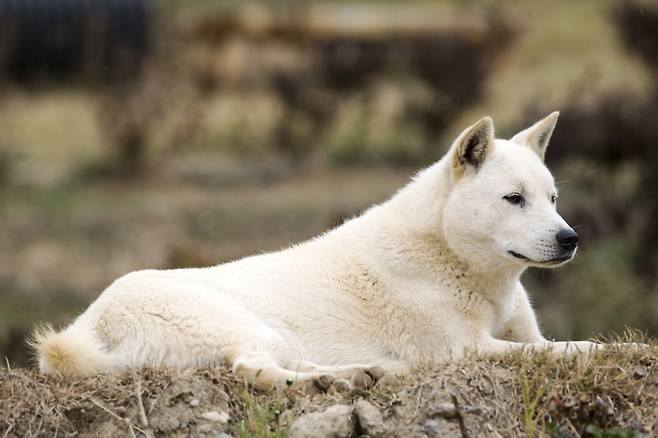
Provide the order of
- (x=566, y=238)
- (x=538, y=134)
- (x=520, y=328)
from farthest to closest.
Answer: (x=538, y=134)
(x=520, y=328)
(x=566, y=238)

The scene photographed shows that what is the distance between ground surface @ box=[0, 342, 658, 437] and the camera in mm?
4691

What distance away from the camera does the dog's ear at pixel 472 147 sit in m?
5.48

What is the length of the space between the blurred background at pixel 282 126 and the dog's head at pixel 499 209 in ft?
16.1

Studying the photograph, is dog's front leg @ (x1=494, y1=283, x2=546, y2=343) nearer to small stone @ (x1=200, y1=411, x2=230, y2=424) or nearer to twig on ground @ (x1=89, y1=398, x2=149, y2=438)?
small stone @ (x1=200, y1=411, x2=230, y2=424)

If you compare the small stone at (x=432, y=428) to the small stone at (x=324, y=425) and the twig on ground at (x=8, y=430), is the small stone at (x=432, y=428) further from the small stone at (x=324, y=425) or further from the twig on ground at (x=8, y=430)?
the twig on ground at (x=8, y=430)

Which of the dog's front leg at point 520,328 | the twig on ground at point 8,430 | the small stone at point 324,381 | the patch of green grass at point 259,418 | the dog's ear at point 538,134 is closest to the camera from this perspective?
the patch of green grass at point 259,418

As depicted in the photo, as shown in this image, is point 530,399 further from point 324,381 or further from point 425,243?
point 425,243

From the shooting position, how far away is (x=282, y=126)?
18141 mm

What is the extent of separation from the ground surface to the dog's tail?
10cm

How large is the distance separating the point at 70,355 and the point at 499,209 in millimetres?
2098

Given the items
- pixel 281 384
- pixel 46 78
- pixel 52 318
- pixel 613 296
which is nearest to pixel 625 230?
pixel 613 296

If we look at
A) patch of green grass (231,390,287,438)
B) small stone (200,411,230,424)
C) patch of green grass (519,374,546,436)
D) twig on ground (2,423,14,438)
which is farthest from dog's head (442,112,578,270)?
twig on ground (2,423,14,438)

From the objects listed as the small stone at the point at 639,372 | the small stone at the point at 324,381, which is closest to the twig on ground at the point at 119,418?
the small stone at the point at 324,381

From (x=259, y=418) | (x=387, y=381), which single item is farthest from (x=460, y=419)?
(x=259, y=418)
